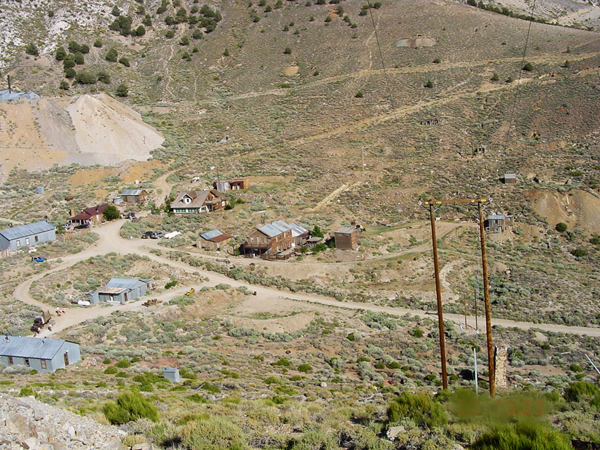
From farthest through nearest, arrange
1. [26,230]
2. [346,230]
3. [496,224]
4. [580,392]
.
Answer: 1. [496,224]
2. [26,230]
3. [346,230]
4. [580,392]

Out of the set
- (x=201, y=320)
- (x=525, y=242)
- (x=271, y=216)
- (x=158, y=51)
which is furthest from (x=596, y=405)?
(x=158, y=51)

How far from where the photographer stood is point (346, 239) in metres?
51.6

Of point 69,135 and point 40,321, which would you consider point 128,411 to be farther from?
point 69,135

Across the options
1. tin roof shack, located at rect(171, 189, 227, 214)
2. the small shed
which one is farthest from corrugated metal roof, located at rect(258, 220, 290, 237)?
the small shed

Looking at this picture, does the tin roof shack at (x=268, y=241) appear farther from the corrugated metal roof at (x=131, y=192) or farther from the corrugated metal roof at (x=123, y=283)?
the corrugated metal roof at (x=131, y=192)

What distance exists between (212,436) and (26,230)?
45.6m

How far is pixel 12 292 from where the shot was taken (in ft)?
140

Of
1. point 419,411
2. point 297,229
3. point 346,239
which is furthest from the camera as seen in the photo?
point 297,229

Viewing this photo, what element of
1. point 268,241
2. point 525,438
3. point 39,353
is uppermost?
point 525,438

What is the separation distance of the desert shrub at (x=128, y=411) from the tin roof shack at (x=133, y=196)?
162 ft

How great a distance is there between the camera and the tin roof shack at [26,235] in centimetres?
5194

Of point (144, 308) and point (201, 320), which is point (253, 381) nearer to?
point (201, 320)

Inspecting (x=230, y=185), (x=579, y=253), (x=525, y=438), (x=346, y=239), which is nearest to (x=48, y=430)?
(x=525, y=438)

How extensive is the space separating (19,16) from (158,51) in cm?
3030
